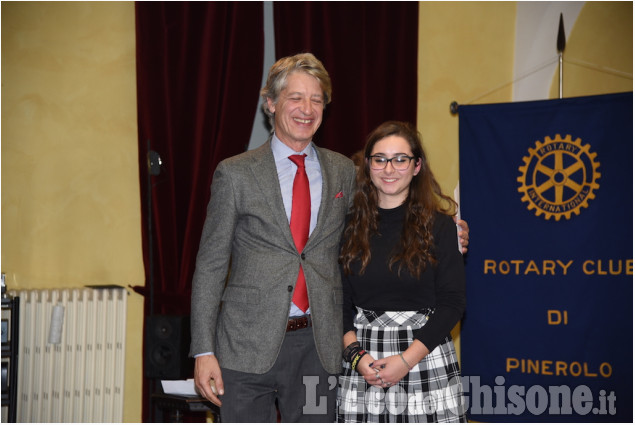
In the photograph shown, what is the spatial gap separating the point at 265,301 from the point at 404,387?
539 millimetres

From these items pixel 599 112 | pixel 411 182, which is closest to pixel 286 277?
pixel 411 182

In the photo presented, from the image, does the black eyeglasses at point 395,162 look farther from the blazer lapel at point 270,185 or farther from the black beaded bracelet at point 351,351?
the black beaded bracelet at point 351,351

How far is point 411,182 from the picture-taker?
2.34m

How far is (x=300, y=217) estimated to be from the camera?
87.0 inches

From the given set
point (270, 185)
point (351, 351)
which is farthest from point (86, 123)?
point (351, 351)

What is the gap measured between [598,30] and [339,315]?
298cm

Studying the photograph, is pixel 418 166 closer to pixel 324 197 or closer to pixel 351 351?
pixel 324 197

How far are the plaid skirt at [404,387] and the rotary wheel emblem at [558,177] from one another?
1887 mm

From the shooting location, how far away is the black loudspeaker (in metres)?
3.45

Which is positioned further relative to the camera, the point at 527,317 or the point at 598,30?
the point at 598,30

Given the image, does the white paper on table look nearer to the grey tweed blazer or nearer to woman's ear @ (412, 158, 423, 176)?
the grey tweed blazer

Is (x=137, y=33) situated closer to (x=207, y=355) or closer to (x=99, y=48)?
(x=99, y=48)

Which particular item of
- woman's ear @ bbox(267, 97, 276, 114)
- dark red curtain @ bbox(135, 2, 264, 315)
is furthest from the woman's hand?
dark red curtain @ bbox(135, 2, 264, 315)

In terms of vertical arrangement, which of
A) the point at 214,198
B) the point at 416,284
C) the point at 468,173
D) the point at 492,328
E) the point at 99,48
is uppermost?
the point at 99,48
